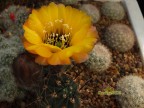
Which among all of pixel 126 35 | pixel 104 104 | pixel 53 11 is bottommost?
pixel 104 104

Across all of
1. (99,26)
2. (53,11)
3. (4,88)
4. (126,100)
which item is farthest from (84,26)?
(99,26)

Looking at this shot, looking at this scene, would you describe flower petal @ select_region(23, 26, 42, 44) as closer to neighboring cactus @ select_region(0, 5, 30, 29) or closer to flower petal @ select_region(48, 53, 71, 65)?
flower petal @ select_region(48, 53, 71, 65)

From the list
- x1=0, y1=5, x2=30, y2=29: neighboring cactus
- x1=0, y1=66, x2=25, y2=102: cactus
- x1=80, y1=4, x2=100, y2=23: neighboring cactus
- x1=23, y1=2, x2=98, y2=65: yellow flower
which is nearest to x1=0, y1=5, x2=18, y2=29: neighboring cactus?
x1=0, y1=5, x2=30, y2=29: neighboring cactus

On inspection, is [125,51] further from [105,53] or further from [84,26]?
[84,26]

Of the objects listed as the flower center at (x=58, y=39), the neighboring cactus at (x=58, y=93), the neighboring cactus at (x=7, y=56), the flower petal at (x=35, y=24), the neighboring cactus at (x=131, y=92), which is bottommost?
the neighboring cactus at (x=131, y=92)

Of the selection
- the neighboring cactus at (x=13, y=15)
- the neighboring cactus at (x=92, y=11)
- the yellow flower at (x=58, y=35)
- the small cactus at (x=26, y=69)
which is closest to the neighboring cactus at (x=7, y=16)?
the neighboring cactus at (x=13, y=15)

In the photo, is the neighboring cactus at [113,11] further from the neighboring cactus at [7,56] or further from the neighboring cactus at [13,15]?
the neighboring cactus at [7,56]
